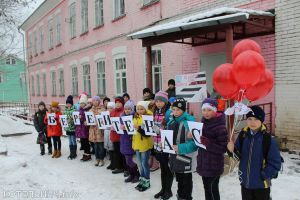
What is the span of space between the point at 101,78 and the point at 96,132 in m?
8.08

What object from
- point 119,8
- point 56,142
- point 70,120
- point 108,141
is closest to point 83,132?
point 70,120

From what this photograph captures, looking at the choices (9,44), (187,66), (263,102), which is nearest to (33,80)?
(9,44)

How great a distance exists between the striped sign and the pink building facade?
5.06 ft

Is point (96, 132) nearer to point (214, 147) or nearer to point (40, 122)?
point (40, 122)

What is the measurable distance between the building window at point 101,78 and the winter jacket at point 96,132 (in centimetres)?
763

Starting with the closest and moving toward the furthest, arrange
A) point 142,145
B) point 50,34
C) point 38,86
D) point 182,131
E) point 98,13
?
point 182,131 < point 142,145 < point 98,13 < point 50,34 < point 38,86

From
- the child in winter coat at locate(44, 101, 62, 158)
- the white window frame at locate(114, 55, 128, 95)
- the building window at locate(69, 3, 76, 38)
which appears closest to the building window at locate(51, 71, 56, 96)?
the building window at locate(69, 3, 76, 38)

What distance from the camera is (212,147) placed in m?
3.93

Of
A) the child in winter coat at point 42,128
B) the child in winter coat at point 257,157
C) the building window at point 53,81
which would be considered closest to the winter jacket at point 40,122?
the child in winter coat at point 42,128

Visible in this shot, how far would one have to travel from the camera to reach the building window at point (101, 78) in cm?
1489

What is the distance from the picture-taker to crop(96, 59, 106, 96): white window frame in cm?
1487

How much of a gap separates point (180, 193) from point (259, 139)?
167cm

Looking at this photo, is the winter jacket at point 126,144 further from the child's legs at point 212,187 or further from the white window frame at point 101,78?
the white window frame at point 101,78

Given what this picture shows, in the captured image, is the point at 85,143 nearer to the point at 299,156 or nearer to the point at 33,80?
the point at 299,156
